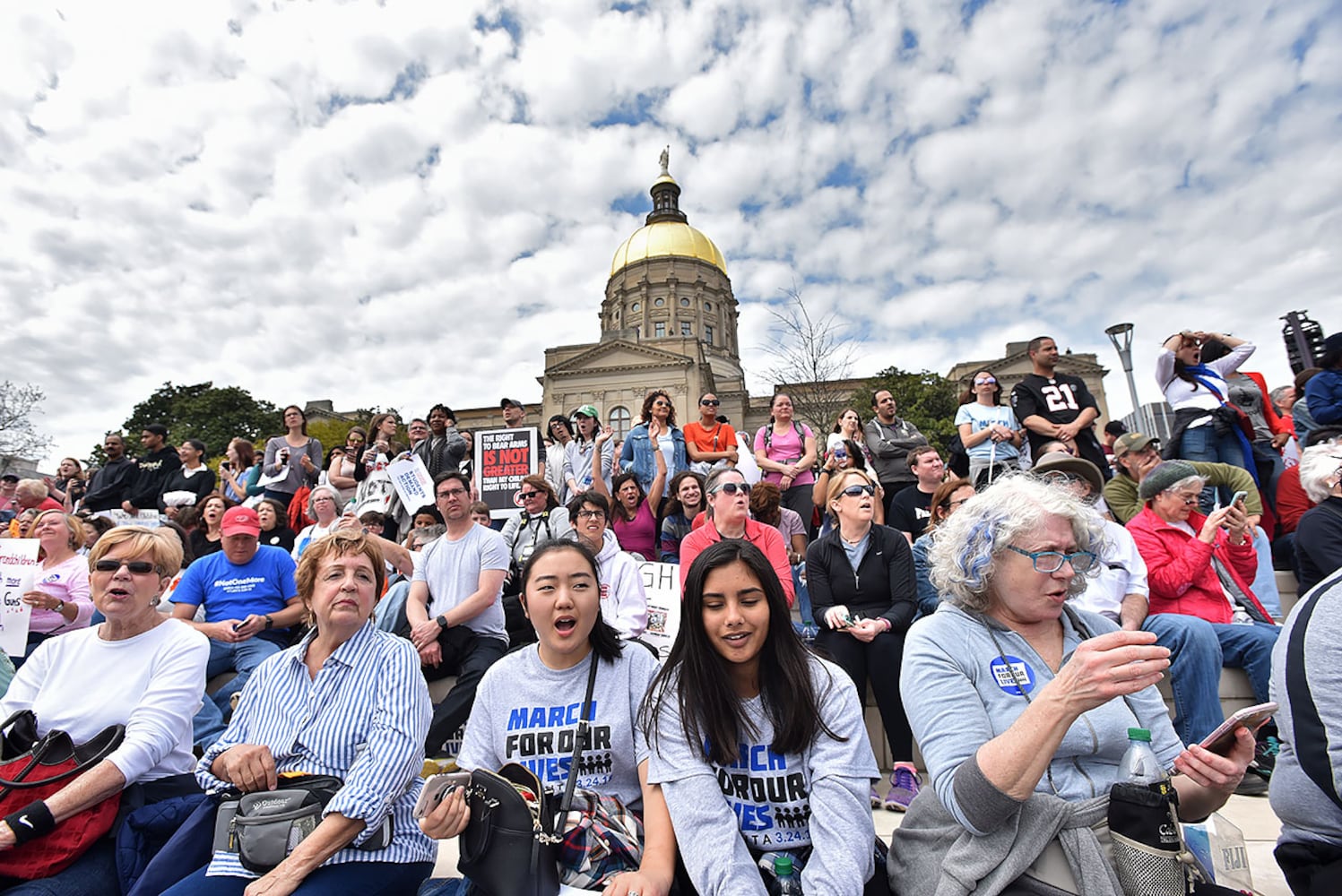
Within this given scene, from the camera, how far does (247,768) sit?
2.43m

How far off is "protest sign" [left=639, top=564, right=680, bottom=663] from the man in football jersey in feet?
14.9

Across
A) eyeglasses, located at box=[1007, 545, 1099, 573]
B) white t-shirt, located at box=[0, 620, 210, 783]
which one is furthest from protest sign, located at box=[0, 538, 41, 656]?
eyeglasses, located at box=[1007, 545, 1099, 573]

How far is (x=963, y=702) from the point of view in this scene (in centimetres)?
205

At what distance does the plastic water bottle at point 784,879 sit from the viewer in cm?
212

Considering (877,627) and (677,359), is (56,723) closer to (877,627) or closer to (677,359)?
(877,627)

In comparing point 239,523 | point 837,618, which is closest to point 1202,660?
point 837,618

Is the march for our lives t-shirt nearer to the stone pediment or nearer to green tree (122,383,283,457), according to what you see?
the stone pediment

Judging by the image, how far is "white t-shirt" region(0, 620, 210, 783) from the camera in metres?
2.92

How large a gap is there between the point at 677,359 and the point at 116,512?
4374cm

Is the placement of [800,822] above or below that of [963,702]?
below

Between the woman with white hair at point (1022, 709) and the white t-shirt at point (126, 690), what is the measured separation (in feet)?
10.3

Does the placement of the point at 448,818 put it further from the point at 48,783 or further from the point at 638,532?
the point at 638,532

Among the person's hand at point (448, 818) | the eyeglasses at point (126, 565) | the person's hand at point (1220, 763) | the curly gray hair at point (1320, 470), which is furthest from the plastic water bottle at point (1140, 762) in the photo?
the eyeglasses at point (126, 565)

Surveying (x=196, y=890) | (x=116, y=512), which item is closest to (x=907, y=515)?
A: (x=196, y=890)
